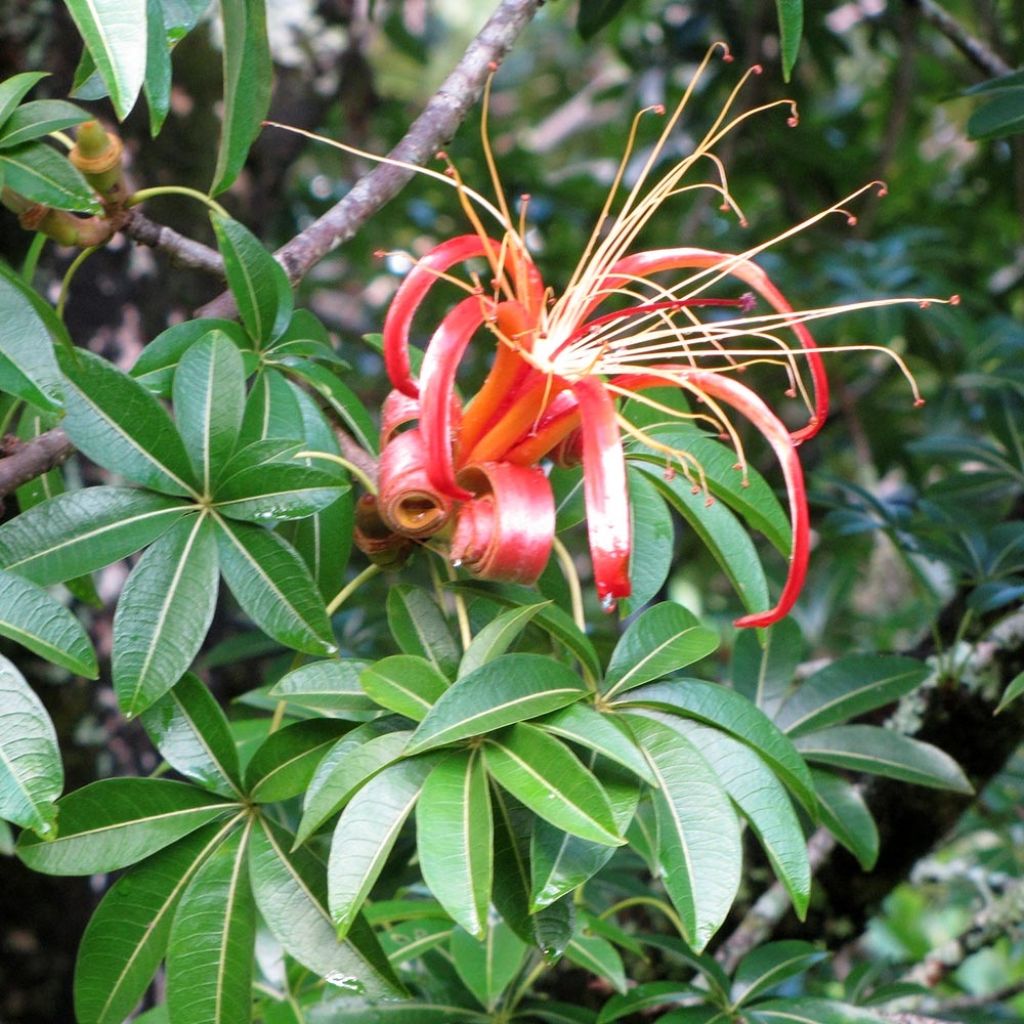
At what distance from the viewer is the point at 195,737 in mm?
828

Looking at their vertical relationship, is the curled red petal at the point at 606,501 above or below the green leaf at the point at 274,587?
above

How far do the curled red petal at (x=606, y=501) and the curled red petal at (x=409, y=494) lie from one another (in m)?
0.11

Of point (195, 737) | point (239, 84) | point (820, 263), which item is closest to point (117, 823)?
point (195, 737)

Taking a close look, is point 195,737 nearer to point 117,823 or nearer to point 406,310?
point 117,823

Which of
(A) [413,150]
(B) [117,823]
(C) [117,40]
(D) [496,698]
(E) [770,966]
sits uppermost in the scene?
(C) [117,40]

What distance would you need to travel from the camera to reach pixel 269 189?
2.09 m

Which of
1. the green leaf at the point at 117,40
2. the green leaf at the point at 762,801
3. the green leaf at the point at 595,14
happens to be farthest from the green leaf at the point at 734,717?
the green leaf at the point at 595,14

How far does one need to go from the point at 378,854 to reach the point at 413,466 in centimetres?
24

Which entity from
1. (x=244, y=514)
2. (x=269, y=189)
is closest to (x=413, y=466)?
(x=244, y=514)

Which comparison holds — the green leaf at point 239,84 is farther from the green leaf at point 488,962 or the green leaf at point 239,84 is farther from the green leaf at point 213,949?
the green leaf at point 488,962

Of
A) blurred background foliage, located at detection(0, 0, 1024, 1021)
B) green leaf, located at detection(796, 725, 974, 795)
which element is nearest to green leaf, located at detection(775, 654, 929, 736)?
green leaf, located at detection(796, 725, 974, 795)

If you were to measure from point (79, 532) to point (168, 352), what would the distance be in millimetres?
172

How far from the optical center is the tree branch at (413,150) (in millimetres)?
956

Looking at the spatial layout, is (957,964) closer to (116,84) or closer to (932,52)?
(116,84)
